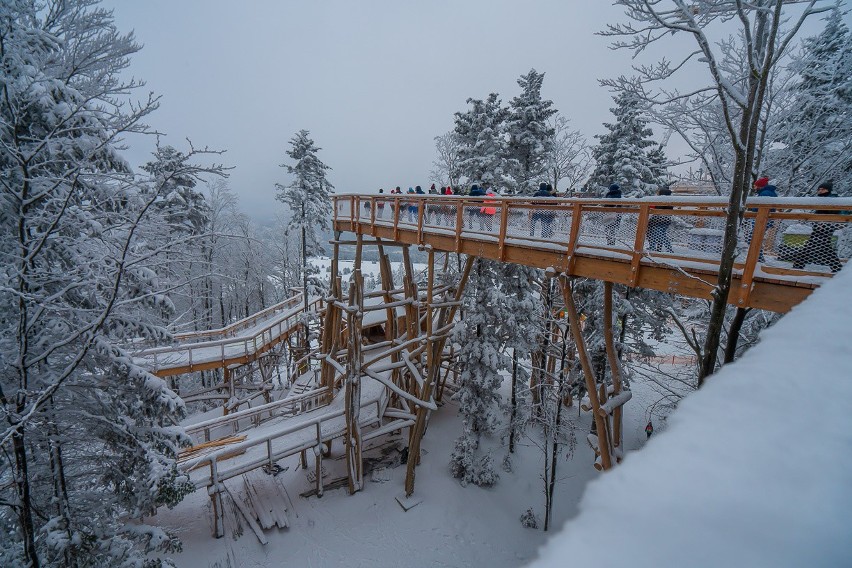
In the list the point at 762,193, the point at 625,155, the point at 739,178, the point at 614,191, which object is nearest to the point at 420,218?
the point at 614,191

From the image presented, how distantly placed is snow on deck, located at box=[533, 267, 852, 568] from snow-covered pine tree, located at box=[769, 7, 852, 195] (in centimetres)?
1127

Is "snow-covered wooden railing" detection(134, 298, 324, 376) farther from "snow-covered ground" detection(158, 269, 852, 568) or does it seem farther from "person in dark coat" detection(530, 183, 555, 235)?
"snow-covered ground" detection(158, 269, 852, 568)

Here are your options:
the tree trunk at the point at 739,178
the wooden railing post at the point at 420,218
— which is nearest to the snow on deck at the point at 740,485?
the tree trunk at the point at 739,178

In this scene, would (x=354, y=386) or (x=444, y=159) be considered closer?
(x=354, y=386)

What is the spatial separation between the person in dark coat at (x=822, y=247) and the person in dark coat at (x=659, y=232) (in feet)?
4.52

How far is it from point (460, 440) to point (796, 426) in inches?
486

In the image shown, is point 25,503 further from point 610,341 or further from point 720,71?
point 720,71

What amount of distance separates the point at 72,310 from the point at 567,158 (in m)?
18.9

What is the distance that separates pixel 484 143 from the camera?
53.7 feet

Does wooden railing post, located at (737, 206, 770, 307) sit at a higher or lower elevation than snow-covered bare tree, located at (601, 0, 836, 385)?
lower

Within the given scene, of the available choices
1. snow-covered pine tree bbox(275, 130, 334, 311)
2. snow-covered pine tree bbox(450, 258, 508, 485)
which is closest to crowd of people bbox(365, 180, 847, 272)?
snow-covered pine tree bbox(450, 258, 508, 485)

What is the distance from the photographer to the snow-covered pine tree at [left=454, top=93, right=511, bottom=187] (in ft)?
51.6

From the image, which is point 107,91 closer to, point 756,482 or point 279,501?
point 756,482

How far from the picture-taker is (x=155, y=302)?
569 cm
